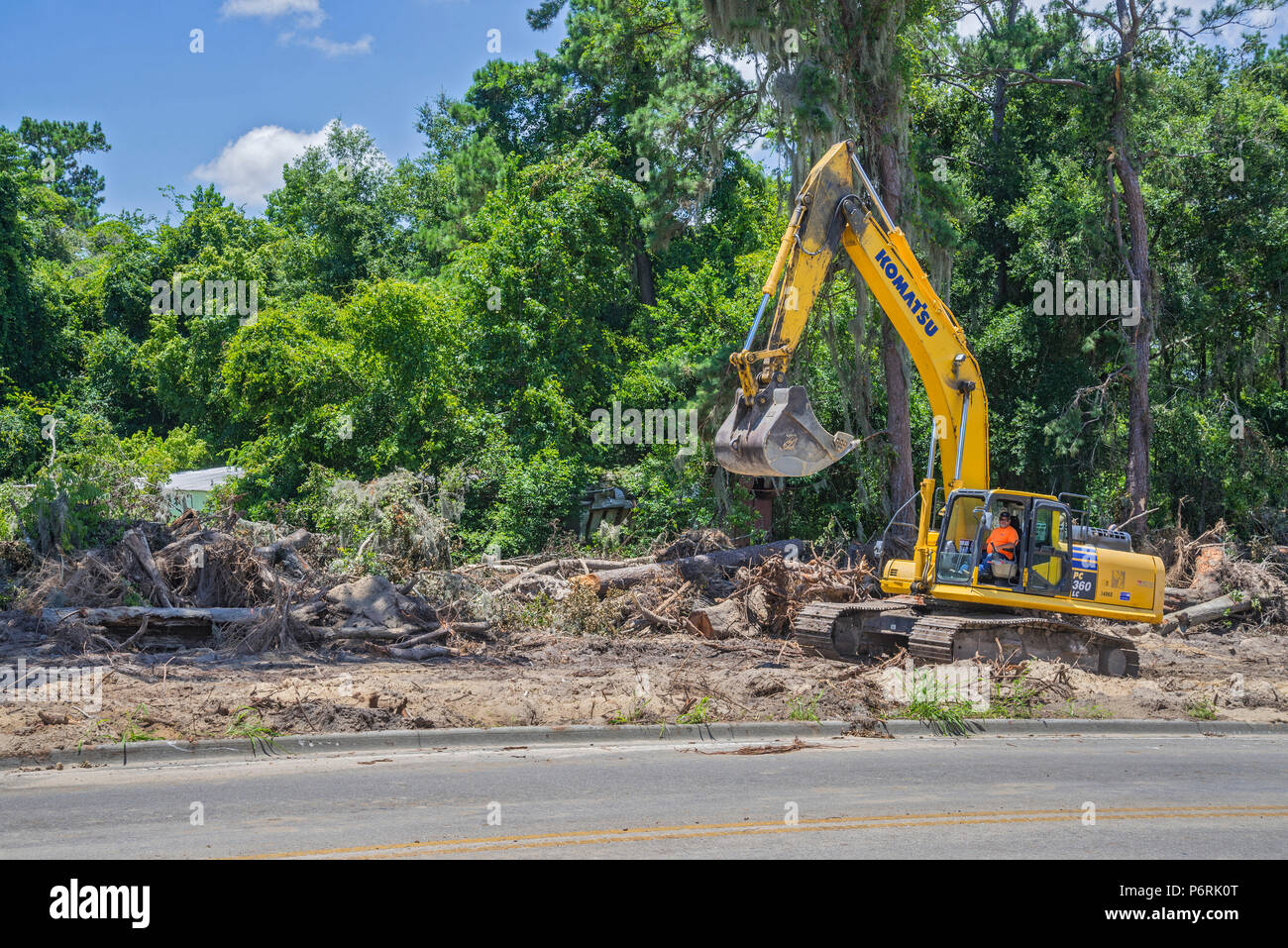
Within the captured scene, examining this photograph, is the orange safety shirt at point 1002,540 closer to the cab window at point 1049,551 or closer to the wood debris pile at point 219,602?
the cab window at point 1049,551

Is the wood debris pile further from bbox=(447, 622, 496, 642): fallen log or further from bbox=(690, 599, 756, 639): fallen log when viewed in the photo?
bbox=(690, 599, 756, 639): fallen log

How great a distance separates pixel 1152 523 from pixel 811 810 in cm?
2106

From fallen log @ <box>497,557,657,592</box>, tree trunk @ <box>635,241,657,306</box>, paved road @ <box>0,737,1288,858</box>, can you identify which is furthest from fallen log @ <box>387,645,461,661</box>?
tree trunk @ <box>635,241,657,306</box>

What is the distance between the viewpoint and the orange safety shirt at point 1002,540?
14.1 metres

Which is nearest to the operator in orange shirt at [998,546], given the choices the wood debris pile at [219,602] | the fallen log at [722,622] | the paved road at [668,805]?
the paved road at [668,805]

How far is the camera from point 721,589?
62.1 ft

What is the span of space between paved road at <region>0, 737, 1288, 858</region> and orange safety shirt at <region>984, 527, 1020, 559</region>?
382 cm

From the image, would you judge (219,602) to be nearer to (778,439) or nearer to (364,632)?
(364,632)

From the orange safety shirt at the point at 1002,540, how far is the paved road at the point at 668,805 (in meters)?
3.82

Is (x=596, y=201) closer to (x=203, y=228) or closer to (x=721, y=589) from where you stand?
(x=721, y=589)

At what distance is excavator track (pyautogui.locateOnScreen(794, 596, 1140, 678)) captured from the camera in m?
13.5

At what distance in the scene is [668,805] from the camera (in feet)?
26.2

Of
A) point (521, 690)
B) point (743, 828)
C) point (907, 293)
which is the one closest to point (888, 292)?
point (907, 293)

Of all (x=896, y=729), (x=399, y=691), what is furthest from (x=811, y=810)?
(x=399, y=691)
